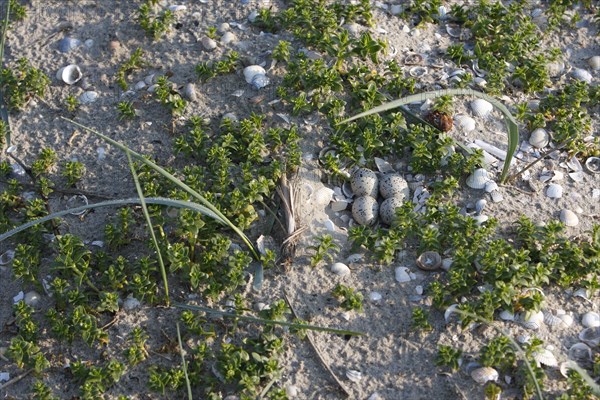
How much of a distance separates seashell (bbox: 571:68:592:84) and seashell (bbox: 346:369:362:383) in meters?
2.50

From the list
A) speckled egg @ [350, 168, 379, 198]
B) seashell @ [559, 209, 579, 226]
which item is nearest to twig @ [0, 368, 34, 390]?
speckled egg @ [350, 168, 379, 198]

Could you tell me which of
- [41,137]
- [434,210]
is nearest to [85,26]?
[41,137]

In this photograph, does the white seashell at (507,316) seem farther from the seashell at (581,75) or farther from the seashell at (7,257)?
the seashell at (7,257)

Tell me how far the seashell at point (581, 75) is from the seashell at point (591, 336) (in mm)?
1820

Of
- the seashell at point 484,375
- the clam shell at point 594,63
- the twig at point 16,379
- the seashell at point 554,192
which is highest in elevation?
the clam shell at point 594,63

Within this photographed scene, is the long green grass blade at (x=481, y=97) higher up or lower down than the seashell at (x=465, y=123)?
higher up

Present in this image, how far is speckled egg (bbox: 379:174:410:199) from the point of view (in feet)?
14.5

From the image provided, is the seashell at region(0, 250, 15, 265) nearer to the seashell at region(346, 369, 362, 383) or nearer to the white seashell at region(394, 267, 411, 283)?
the seashell at region(346, 369, 362, 383)

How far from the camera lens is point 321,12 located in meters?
5.11

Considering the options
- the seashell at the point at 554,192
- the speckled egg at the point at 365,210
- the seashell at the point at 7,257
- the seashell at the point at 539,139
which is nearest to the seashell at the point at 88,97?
the seashell at the point at 7,257

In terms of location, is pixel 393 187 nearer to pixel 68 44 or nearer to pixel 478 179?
pixel 478 179

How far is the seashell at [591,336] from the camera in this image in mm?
3939

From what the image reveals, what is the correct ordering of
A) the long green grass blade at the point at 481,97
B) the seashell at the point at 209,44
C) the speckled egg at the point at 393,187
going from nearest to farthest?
→ 1. the long green grass blade at the point at 481,97
2. the speckled egg at the point at 393,187
3. the seashell at the point at 209,44

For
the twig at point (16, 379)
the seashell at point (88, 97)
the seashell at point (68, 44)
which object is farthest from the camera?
the seashell at point (68, 44)
